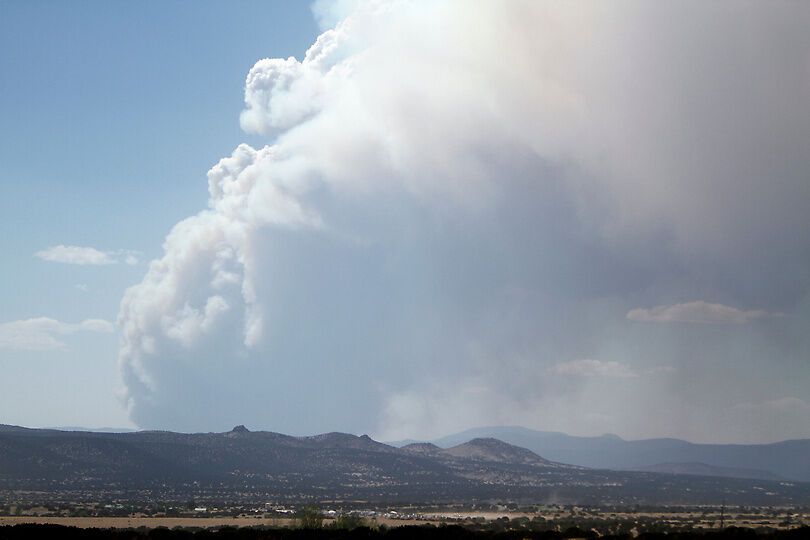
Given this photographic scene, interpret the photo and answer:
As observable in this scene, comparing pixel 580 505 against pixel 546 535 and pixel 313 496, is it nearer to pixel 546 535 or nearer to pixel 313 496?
pixel 313 496

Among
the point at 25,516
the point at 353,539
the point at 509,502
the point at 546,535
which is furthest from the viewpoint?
the point at 509,502

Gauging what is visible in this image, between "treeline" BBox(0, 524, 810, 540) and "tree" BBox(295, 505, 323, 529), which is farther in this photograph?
"tree" BBox(295, 505, 323, 529)

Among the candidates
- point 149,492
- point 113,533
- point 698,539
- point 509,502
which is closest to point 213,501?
point 149,492

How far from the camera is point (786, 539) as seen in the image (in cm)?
7425

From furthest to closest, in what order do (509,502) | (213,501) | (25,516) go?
(509,502) → (213,501) → (25,516)

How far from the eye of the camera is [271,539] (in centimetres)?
7631

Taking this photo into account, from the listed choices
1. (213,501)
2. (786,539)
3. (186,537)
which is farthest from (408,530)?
(213,501)

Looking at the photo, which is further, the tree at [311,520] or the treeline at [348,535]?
the tree at [311,520]

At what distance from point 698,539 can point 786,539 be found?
634cm

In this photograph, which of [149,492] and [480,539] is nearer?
[480,539]

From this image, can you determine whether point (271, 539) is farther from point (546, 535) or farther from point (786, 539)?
point (786, 539)

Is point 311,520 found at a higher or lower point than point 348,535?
higher

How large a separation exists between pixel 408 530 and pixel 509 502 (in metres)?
117

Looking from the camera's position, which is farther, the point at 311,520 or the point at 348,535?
the point at 311,520
